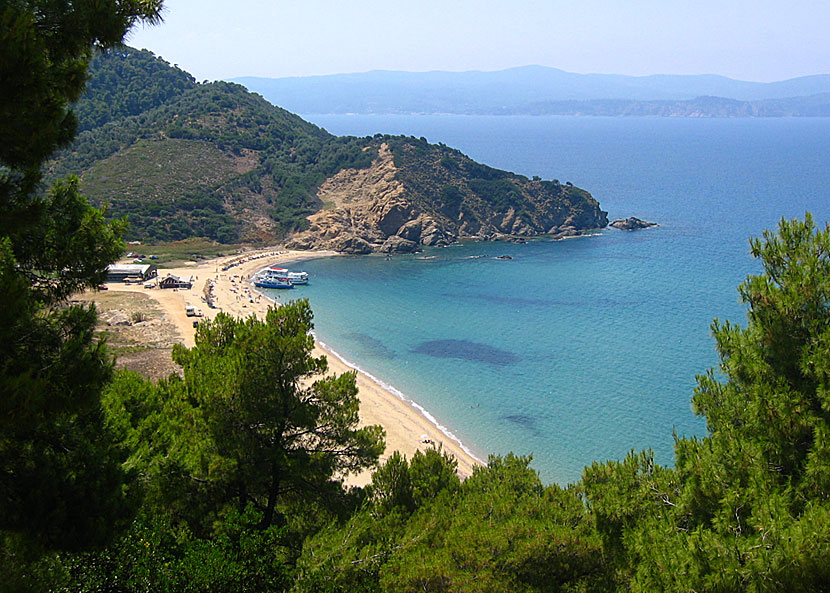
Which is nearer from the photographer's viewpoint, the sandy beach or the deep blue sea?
the sandy beach

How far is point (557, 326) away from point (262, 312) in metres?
19.0

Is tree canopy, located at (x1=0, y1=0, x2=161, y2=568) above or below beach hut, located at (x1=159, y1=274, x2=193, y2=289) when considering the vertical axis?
above

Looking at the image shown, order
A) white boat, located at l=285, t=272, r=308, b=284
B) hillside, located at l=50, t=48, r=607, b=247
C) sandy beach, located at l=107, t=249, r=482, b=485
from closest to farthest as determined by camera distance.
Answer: sandy beach, located at l=107, t=249, r=482, b=485
white boat, located at l=285, t=272, r=308, b=284
hillside, located at l=50, t=48, r=607, b=247

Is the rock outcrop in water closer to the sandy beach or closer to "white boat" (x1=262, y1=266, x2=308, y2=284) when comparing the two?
the sandy beach

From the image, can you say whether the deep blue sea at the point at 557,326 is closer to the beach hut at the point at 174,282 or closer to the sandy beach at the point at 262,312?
the sandy beach at the point at 262,312

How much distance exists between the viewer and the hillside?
67.4 metres

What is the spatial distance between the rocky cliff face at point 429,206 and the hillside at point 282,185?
140mm

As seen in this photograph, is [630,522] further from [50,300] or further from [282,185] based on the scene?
[282,185]

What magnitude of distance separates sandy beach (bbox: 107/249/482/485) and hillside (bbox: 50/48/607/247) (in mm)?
6441

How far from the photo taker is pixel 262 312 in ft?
143

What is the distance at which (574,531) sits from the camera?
418 inches

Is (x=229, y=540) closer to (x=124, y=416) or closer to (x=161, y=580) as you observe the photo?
(x=161, y=580)

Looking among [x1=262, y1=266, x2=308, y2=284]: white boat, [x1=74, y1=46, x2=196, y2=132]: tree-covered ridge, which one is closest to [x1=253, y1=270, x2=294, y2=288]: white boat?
[x1=262, y1=266, x2=308, y2=284]: white boat

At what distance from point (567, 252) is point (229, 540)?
197 ft
